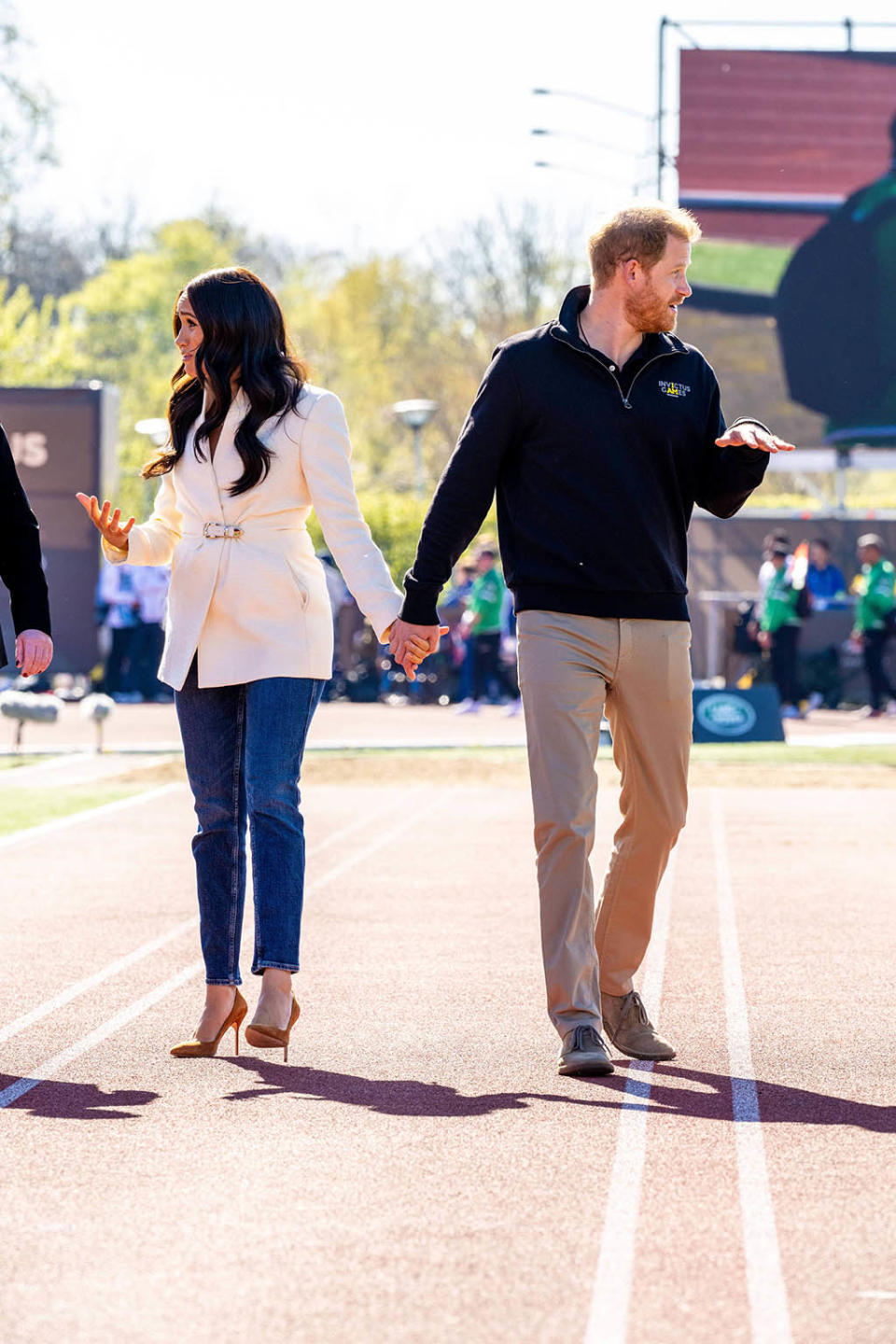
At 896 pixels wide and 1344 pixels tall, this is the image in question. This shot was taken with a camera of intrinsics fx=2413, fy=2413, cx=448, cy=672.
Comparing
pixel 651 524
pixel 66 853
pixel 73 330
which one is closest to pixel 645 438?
pixel 651 524

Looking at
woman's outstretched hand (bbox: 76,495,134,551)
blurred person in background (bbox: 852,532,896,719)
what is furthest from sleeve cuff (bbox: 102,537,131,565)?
blurred person in background (bbox: 852,532,896,719)

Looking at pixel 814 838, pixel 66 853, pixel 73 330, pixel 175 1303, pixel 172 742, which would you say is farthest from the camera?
pixel 73 330

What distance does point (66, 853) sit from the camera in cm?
1098

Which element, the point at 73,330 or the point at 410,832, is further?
the point at 73,330

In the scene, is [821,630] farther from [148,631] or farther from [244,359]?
[244,359]

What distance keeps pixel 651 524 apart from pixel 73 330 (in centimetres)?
4535

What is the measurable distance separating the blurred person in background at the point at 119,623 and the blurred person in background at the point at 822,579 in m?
7.47

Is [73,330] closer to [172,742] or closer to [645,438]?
[172,742]

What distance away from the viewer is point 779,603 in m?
25.3

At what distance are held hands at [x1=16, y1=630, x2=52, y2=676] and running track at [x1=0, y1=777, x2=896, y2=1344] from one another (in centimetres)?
96

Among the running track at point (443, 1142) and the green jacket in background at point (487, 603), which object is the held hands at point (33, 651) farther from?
the green jacket in background at point (487, 603)

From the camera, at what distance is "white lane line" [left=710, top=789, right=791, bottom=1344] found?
3719mm

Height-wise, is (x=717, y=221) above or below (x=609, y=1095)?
above

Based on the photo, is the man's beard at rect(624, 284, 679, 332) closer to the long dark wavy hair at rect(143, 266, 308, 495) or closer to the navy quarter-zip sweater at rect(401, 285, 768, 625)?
the navy quarter-zip sweater at rect(401, 285, 768, 625)
